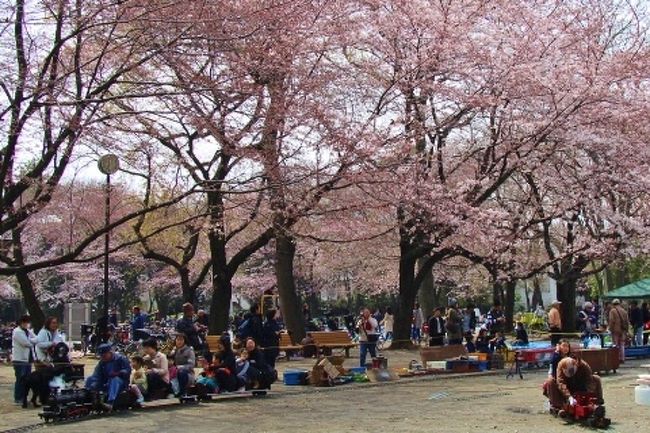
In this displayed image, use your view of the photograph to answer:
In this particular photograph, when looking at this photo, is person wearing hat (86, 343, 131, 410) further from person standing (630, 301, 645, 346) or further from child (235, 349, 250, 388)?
person standing (630, 301, 645, 346)

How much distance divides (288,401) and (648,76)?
570 inches

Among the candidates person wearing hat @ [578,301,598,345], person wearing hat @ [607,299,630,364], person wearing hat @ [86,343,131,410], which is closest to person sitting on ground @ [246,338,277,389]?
person wearing hat @ [86,343,131,410]

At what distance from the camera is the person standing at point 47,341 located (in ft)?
48.1

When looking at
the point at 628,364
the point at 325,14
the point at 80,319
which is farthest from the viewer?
the point at 80,319

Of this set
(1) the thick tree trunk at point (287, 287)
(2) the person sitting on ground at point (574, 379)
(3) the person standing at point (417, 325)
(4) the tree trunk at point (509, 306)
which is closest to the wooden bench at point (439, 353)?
(1) the thick tree trunk at point (287, 287)

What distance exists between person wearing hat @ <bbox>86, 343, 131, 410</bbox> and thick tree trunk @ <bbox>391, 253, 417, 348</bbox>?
13422 millimetres

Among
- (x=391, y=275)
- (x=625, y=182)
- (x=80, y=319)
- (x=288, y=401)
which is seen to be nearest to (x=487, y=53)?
(x=625, y=182)

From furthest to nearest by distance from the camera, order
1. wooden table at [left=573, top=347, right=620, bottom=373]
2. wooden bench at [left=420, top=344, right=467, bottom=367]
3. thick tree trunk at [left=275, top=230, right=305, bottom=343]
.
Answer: thick tree trunk at [left=275, top=230, right=305, bottom=343] < wooden bench at [left=420, top=344, right=467, bottom=367] < wooden table at [left=573, top=347, right=620, bottom=373]

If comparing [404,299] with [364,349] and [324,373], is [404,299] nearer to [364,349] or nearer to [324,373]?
[364,349]

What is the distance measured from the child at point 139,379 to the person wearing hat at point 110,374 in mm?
299

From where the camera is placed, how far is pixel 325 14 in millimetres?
16688

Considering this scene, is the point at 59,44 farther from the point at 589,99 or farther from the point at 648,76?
the point at 648,76

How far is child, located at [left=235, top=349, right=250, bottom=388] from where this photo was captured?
15008 millimetres

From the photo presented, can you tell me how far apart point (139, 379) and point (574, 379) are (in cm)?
635
